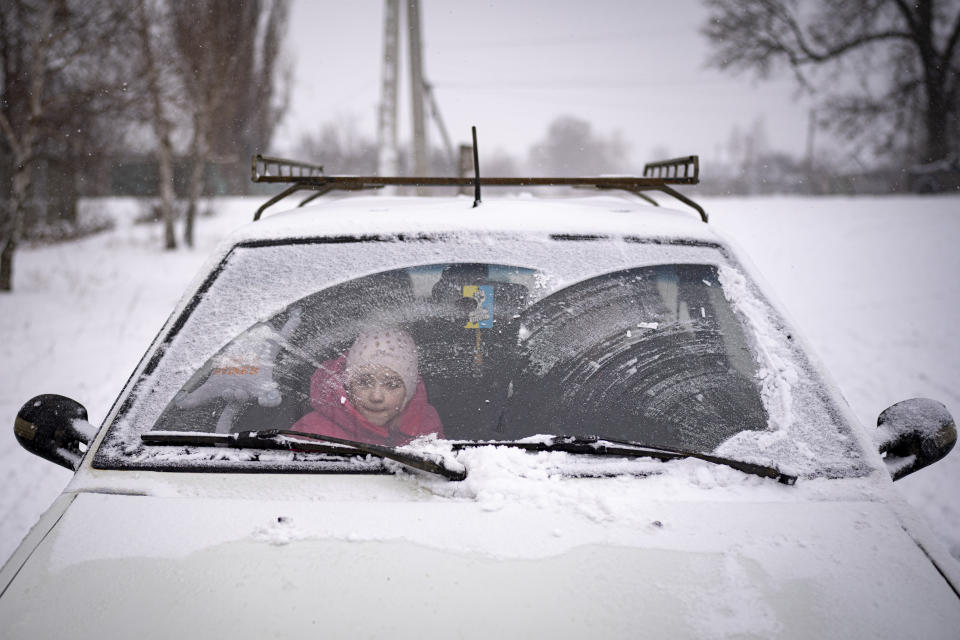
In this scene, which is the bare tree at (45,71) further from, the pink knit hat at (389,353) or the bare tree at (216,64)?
the pink knit hat at (389,353)

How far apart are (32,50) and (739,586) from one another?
10727 mm

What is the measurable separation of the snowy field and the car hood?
69 cm

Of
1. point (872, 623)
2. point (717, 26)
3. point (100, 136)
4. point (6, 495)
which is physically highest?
point (717, 26)

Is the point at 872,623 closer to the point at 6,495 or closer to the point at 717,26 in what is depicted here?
the point at 6,495

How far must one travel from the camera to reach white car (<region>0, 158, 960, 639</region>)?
1113 millimetres

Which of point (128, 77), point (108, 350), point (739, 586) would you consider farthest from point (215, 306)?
point (128, 77)

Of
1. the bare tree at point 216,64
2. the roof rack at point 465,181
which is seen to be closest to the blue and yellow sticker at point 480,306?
the roof rack at point 465,181

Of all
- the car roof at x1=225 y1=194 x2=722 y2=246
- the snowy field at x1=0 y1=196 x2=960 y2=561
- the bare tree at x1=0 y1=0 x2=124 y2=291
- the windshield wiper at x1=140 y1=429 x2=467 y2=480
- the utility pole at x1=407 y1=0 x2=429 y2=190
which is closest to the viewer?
the windshield wiper at x1=140 y1=429 x2=467 y2=480

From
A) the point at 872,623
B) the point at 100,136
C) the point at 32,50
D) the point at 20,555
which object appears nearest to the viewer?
the point at 872,623

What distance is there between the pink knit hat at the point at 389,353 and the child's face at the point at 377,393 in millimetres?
15

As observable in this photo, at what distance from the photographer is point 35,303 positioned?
28.6ft

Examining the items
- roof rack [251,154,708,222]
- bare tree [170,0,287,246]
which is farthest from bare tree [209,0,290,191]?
roof rack [251,154,708,222]

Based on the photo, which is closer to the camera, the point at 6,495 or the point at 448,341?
the point at 448,341

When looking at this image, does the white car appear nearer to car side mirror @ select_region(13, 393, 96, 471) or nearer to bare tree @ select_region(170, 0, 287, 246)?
car side mirror @ select_region(13, 393, 96, 471)
